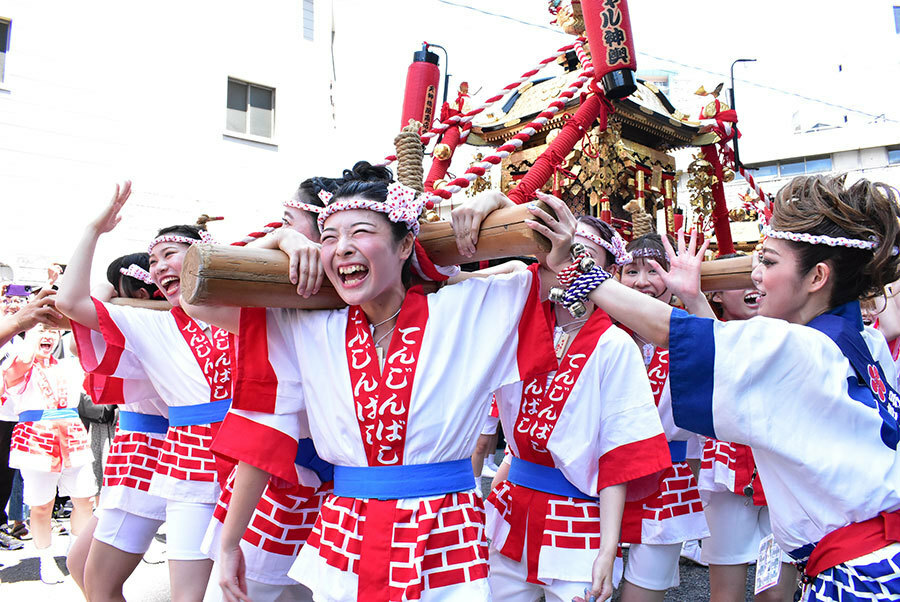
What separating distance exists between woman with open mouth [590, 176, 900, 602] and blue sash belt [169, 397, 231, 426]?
184 centimetres

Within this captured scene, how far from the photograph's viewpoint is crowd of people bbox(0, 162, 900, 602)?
147 cm

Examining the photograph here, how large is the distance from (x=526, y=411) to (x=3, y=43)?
9.61 meters

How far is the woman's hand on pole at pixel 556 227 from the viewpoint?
5.46 ft

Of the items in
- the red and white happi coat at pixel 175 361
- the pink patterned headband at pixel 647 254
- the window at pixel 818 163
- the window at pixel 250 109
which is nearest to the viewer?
the red and white happi coat at pixel 175 361

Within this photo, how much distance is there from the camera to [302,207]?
221 cm

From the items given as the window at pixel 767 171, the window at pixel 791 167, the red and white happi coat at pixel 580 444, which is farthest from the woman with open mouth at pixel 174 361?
the window at pixel 791 167

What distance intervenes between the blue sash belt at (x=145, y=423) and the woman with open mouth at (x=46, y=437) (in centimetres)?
206

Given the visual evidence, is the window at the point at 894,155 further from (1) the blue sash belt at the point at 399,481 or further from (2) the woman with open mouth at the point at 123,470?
(1) the blue sash belt at the point at 399,481

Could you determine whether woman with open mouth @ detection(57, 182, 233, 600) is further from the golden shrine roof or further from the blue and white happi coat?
the golden shrine roof

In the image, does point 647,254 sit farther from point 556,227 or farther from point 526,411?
point 556,227

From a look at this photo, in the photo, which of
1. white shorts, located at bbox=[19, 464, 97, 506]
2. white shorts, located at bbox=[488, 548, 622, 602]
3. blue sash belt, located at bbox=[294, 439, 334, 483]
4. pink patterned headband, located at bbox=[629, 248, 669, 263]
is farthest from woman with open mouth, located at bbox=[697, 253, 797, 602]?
white shorts, located at bbox=[19, 464, 97, 506]

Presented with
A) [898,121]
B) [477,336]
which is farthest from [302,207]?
[898,121]

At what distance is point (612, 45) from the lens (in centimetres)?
341

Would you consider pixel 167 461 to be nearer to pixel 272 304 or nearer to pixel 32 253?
pixel 272 304
